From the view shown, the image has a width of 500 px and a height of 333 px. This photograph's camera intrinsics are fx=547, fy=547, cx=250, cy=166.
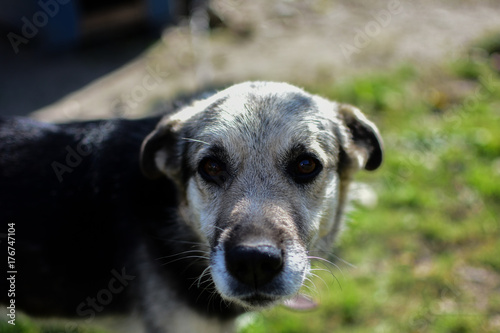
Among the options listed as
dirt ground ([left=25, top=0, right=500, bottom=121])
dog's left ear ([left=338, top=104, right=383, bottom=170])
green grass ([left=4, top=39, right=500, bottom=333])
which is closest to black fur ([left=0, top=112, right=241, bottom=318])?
green grass ([left=4, top=39, right=500, bottom=333])

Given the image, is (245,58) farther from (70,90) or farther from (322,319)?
(322,319)

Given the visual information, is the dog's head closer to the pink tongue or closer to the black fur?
the black fur

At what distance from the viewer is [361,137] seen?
3641 millimetres

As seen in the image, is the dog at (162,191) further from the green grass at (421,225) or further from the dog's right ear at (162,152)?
the green grass at (421,225)

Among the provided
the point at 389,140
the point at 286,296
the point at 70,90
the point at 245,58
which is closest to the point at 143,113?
the point at 70,90

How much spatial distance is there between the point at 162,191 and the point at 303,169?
99 cm

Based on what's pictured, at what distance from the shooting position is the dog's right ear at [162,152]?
337cm

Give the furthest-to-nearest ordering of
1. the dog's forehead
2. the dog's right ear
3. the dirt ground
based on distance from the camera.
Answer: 1. the dirt ground
2. the dog's right ear
3. the dog's forehead

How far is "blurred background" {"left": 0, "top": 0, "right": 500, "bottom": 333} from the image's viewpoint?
15.0ft

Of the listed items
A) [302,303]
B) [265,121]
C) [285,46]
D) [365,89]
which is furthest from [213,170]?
[285,46]

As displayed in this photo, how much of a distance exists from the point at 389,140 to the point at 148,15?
431 centimetres

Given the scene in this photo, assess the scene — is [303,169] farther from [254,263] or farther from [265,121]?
[254,263]

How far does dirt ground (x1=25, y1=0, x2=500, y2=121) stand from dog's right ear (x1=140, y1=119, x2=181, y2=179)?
3.41m

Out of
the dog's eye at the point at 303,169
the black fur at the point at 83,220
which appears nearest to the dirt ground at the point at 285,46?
the black fur at the point at 83,220
